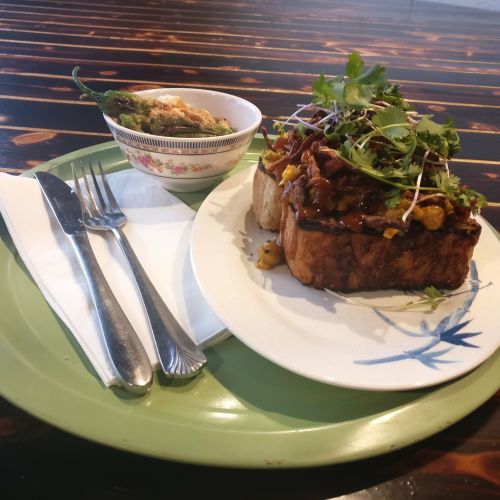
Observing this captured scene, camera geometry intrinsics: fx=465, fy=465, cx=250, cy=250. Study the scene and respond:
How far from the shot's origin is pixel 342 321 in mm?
1240

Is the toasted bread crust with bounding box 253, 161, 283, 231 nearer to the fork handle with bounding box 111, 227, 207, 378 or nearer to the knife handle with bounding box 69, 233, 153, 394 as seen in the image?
the fork handle with bounding box 111, 227, 207, 378

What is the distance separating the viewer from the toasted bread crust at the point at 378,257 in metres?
1.34

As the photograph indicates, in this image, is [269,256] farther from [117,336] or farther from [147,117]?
[147,117]

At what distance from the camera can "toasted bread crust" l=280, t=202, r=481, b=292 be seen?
1.34 metres

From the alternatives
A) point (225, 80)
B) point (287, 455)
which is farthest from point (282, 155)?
point (225, 80)

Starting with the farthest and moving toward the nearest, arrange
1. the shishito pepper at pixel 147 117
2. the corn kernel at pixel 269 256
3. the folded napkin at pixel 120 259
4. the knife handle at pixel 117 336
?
1. the shishito pepper at pixel 147 117
2. the corn kernel at pixel 269 256
3. the folded napkin at pixel 120 259
4. the knife handle at pixel 117 336

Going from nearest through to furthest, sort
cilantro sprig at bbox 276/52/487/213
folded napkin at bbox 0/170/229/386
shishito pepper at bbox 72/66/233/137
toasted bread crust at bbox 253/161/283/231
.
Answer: folded napkin at bbox 0/170/229/386, cilantro sprig at bbox 276/52/487/213, toasted bread crust at bbox 253/161/283/231, shishito pepper at bbox 72/66/233/137

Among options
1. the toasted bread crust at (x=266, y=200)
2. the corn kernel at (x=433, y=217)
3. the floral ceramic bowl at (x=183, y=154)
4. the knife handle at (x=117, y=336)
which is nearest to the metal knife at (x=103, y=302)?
the knife handle at (x=117, y=336)

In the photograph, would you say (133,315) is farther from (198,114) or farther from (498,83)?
(498,83)

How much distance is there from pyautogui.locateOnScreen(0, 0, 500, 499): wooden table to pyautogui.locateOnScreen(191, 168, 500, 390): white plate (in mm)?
153

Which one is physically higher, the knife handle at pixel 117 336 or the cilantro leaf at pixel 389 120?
the cilantro leaf at pixel 389 120

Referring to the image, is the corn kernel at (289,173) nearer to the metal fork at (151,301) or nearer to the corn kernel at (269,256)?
the corn kernel at (269,256)

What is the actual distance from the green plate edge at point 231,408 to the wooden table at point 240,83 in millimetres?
68

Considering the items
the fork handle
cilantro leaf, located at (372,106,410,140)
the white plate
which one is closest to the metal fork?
the fork handle
